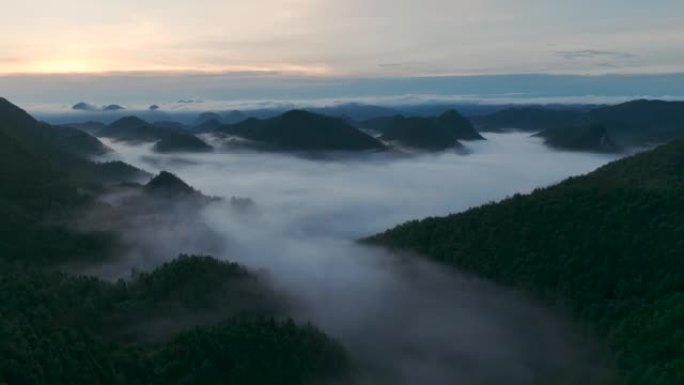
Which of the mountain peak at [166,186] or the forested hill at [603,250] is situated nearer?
the forested hill at [603,250]

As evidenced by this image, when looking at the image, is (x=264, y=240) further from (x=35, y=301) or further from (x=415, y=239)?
(x=35, y=301)

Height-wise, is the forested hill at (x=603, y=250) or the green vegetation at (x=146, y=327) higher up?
the forested hill at (x=603, y=250)

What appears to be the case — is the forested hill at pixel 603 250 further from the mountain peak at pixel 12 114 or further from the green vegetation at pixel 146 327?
the mountain peak at pixel 12 114

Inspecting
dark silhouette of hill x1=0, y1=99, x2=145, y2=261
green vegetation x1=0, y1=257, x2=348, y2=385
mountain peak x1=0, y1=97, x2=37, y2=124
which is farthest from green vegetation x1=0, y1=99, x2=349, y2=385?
mountain peak x1=0, y1=97, x2=37, y2=124

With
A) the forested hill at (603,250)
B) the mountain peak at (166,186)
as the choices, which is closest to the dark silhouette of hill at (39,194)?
the mountain peak at (166,186)

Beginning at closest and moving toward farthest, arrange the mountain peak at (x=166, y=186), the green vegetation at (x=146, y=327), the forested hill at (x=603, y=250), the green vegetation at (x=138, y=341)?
the green vegetation at (x=138, y=341) → the green vegetation at (x=146, y=327) → the forested hill at (x=603, y=250) → the mountain peak at (x=166, y=186)

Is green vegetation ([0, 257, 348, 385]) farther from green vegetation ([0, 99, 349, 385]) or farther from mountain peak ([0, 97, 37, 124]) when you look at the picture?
mountain peak ([0, 97, 37, 124])

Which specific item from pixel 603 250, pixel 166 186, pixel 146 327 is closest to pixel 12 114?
pixel 166 186

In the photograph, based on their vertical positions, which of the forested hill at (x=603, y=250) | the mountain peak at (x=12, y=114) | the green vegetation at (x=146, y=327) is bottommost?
Answer: the green vegetation at (x=146, y=327)

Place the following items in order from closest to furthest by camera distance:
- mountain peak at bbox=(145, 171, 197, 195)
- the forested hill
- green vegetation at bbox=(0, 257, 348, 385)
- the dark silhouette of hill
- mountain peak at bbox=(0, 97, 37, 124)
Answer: green vegetation at bbox=(0, 257, 348, 385) < the forested hill < the dark silhouette of hill < mountain peak at bbox=(145, 171, 197, 195) < mountain peak at bbox=(0, 97, 37, 124)
